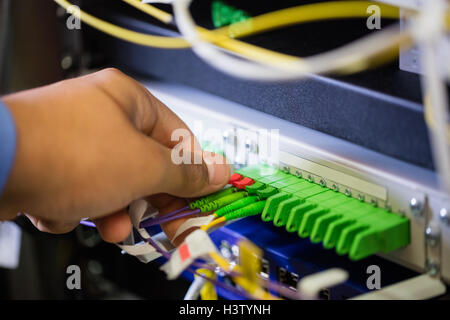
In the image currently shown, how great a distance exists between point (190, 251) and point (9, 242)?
771 mm

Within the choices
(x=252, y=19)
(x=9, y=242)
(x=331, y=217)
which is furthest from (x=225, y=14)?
(x=9, y=242)

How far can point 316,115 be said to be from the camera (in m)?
0.80

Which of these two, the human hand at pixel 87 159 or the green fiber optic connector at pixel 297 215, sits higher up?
the human hand at pixel 87 159

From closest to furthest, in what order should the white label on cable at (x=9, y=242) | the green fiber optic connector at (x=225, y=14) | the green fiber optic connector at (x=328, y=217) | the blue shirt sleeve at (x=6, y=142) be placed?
the blue shirt sleeve at (x=6, y=142)
the green fiber optic connector at (x=328, y=217)
the green fiber optic connector at (x=225, y=14)
the white label on cable at (x=9, y=242)

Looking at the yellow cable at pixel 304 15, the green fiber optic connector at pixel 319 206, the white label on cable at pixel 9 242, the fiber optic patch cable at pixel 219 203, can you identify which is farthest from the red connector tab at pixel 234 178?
the white label on cable at pixel 9 242

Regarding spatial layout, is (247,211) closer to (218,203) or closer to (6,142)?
(218,203)

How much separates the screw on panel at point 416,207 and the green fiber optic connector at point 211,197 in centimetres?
22

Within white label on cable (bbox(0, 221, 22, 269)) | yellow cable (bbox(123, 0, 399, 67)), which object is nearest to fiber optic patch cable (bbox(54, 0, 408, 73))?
yellow cable (bbox(123, 0, 399, 67))

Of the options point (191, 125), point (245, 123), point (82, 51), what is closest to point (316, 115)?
point (245, 123)

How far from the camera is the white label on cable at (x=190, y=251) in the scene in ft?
2.20

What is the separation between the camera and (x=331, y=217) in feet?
2.32

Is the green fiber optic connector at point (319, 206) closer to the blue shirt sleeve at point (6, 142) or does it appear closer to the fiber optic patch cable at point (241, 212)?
the fiber optic patch cable at point (241, 212)

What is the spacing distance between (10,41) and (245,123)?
50 centimetres

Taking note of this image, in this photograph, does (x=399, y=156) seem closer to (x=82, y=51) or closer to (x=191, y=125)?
(x=191, y=125)
